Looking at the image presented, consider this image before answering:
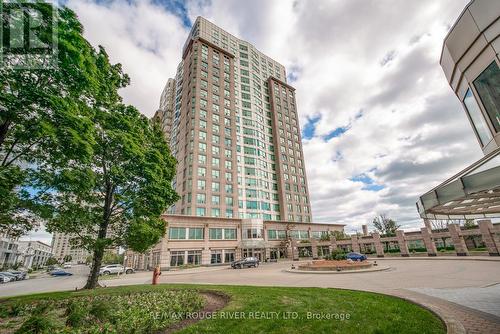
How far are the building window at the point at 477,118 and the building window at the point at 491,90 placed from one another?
52 centimetres

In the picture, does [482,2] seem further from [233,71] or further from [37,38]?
[233,71]

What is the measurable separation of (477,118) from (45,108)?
15673 mm

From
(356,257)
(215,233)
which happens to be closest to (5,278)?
(215,233)

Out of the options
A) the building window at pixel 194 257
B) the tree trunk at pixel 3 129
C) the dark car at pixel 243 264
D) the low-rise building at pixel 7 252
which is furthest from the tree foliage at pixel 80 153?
the low-rise building at pixel 7 252

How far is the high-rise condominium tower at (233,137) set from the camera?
5188cm

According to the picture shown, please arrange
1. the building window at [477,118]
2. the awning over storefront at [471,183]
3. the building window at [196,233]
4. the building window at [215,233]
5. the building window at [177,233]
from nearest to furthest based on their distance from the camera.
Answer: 1. the awning over storefront at [471,183]
2. the building window at [477,118]
3. the building window at [177,233]
4. the building window at [196,233]
5. the building window at [215,233]

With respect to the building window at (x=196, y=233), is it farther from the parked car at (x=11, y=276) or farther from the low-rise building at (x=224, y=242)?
the parked car at (x=11, y=276)

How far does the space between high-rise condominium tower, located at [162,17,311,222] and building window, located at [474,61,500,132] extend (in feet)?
150

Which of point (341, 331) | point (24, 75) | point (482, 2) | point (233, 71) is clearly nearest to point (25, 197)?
point (24, 75)

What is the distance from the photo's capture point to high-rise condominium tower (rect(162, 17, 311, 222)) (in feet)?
170

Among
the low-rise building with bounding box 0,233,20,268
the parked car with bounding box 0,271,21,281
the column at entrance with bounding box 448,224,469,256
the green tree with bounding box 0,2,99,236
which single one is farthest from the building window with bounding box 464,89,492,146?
the low-rise building with bounding box 0,233,20,268

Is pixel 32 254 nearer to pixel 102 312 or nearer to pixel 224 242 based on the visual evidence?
pixel 224 242

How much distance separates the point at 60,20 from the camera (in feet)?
30.0

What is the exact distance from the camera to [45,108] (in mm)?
8969
